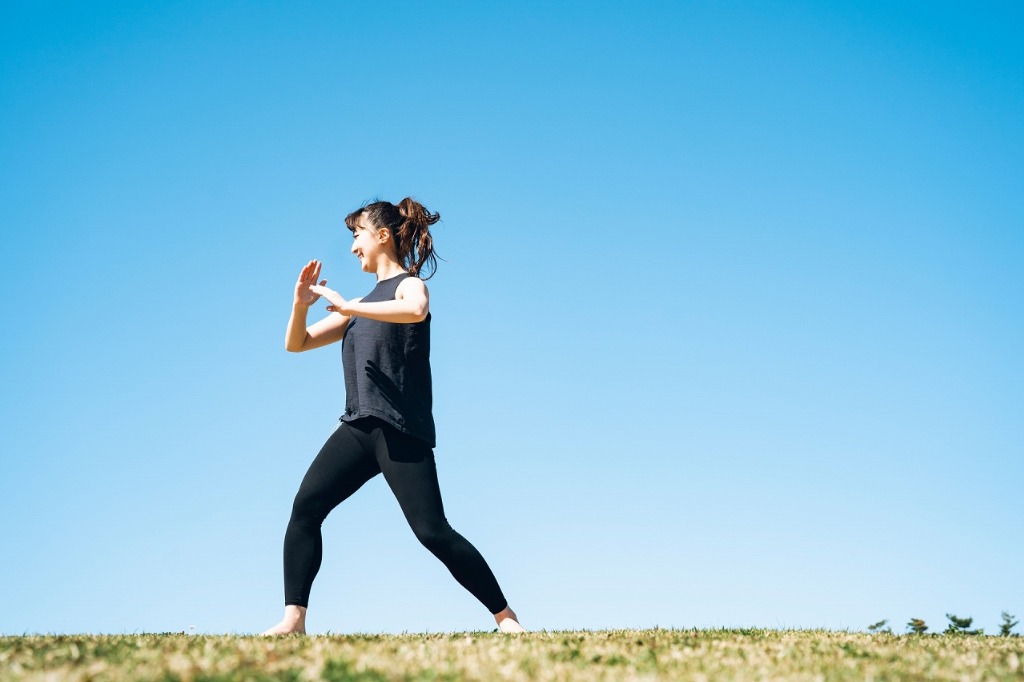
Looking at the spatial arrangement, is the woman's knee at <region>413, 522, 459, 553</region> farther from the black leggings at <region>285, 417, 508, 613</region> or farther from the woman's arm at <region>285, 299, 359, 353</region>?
the woman's arm at <region>285, 299, 359, 353</region>

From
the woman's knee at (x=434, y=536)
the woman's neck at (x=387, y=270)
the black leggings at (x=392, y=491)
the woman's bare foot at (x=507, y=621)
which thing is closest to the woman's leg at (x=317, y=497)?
the black leggings at (x=392, y=491)

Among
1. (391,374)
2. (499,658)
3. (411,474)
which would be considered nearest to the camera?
(499,658)

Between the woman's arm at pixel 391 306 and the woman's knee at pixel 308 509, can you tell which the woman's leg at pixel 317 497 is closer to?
the woman's knee at pixel 308 509

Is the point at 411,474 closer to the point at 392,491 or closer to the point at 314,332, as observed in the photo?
the point at 392,491

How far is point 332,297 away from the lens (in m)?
7.34

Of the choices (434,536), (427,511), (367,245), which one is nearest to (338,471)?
(427,511)

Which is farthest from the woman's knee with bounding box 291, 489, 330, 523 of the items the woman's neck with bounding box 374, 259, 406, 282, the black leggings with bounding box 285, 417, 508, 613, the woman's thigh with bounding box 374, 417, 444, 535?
the woman's neck with bounding box 374, 259, 406, 282

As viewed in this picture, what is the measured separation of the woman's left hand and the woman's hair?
980 mm

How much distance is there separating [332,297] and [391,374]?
775 millimetres

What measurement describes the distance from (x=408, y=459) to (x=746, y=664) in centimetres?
309

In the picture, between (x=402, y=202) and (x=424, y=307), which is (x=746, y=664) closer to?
(x=424, y=307)

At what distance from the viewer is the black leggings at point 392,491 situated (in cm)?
721

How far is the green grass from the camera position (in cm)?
439

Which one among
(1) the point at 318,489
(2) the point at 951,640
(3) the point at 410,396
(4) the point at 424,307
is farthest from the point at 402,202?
(2) the point at 951,640
